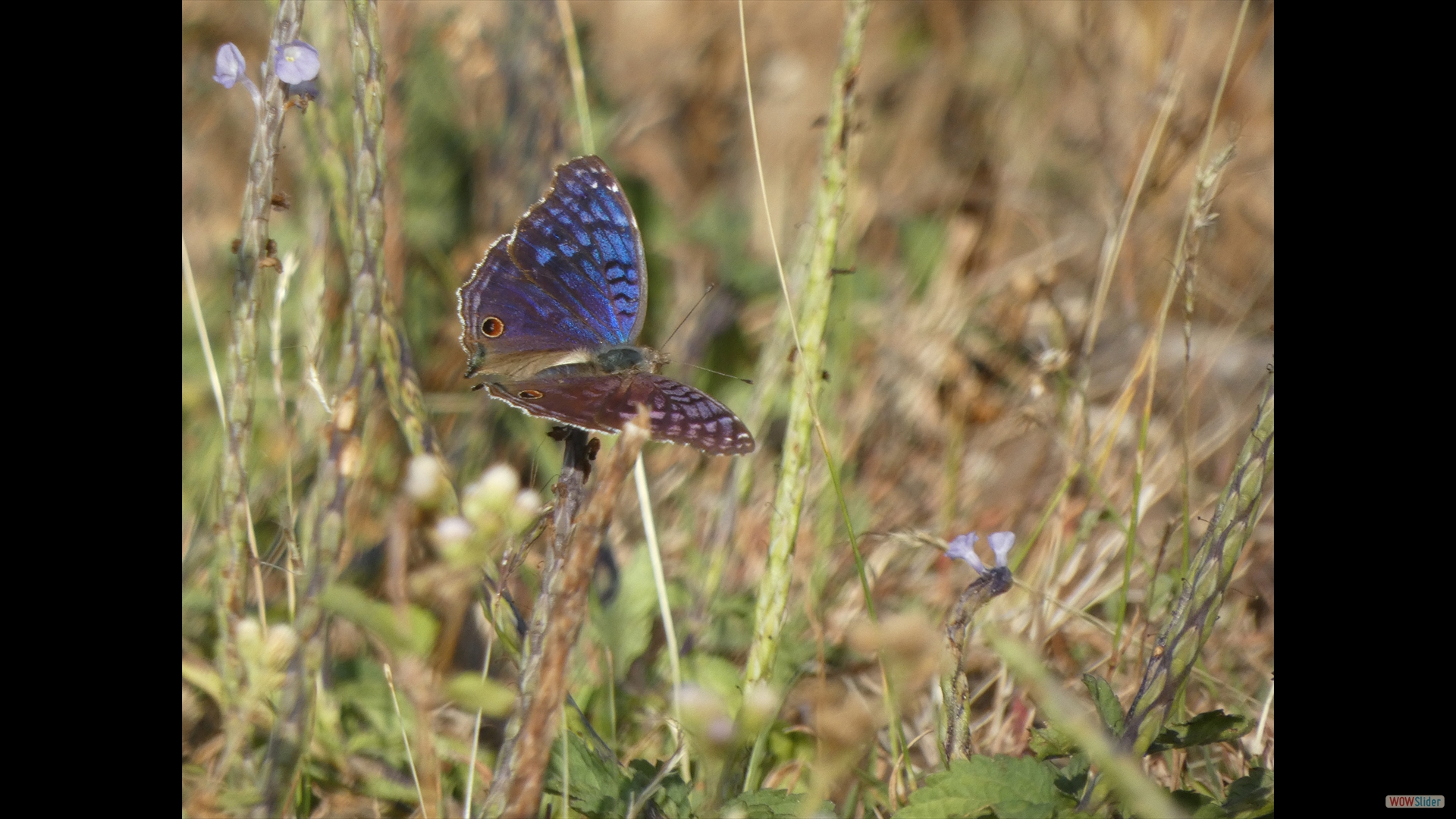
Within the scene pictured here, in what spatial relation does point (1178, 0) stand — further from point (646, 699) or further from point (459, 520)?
point (459, 520)

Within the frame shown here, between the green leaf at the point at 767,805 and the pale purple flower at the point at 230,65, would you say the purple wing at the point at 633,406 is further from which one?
the pale purple flower at the point at 230,65

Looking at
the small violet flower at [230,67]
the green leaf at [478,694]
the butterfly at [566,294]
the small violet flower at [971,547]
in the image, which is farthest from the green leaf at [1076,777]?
the small violet flower at [230,67]

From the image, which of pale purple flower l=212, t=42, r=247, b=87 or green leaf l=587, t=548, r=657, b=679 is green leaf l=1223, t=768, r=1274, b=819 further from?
pale purple flower l=212, t=42, r=247, b=87

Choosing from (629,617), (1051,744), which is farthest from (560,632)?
(629,617)

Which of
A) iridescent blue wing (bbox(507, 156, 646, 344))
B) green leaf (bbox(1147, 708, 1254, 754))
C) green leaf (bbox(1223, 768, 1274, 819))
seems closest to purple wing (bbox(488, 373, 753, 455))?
iridescent blue wing (bbox(507, 156, 646, 344))

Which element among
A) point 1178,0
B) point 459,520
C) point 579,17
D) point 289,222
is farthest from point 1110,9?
point 459,520
